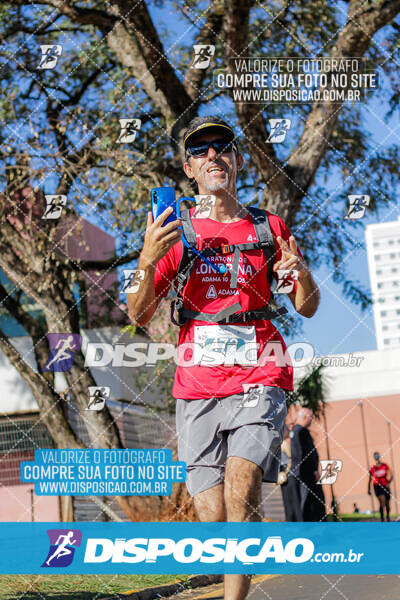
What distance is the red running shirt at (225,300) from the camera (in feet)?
11.6

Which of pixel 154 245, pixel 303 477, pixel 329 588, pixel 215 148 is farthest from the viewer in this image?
pixel 303 477

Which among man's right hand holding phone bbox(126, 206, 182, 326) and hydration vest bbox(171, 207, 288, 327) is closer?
man's right hand holding phone bbox(126, 206, 182, 326)

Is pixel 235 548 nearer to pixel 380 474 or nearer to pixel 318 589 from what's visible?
pixel 318 589

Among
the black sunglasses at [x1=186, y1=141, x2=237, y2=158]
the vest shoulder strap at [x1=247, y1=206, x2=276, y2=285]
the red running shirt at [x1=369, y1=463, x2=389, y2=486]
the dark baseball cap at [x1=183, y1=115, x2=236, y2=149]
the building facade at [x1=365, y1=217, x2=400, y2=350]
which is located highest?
the building facade at [x1=365, y1=217, x2=400, y2=350]

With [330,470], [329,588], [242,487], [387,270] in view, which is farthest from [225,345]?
[387,270]

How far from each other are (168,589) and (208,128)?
13.2 feet

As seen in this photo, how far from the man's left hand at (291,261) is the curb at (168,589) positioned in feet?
10.5

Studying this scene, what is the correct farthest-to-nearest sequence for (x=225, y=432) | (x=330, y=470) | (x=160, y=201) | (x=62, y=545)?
(x=330, y=470) → (x=62, y=545) → (x=160, y=201) → (x=225, y=432)

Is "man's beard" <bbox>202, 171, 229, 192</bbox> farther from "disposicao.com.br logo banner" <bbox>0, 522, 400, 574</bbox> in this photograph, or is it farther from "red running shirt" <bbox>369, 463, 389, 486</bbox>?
"red running shirt" <bbox>369, 463, 389, 486</bbox>

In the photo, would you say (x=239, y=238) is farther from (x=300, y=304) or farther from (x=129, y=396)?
(x=129, y=396)

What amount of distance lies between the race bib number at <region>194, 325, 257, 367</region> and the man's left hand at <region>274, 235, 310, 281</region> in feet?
1.00

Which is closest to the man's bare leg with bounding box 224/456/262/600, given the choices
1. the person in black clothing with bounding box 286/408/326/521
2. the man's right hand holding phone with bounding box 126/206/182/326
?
the man's right hand holding phone with bounding box 126/206/182/326

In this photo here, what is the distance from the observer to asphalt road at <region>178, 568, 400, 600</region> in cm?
540

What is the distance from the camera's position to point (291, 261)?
346cm
